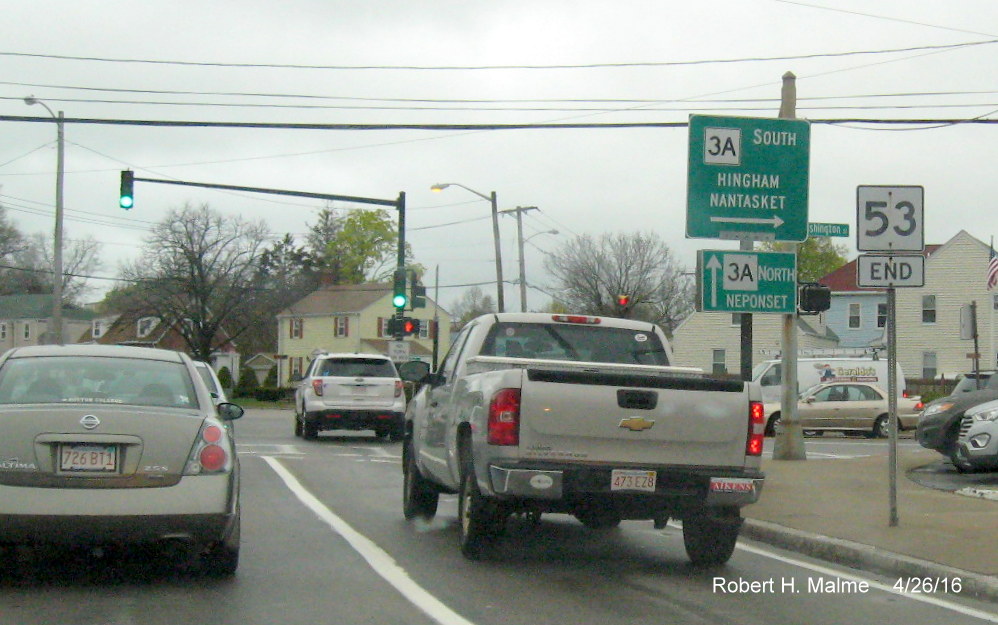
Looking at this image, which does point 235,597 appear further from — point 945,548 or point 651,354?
point 945,548

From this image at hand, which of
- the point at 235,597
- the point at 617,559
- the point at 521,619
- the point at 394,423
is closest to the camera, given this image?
the point at 521,619

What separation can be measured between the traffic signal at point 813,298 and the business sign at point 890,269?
4908 mm

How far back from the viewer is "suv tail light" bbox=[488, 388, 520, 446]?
27.1 feet

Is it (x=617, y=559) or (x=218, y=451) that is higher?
(x=218, y=451)

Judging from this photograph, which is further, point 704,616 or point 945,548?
point 945,548

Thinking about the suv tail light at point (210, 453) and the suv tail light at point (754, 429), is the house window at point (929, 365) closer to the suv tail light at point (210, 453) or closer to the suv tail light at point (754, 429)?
the suv tail light at point (754, 429)

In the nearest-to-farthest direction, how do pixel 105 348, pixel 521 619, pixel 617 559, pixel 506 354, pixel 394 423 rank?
1. pixel 521 619
2. pixel 105 348
3. pixel 617 559
4. pixel 506 354
5. pixel 394 423

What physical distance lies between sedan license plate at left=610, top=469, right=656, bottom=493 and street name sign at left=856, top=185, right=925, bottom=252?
3.83 m

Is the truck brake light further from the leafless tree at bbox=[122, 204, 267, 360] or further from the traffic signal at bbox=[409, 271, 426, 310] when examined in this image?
the leafless tree at bbox=[122, 204, 267, 360]

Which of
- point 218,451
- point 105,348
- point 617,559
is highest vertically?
point 105,348

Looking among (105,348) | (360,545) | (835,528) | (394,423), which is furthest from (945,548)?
(394,423)

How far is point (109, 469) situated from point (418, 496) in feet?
14.8

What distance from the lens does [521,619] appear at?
22.7 ft

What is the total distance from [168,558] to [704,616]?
397 cm
